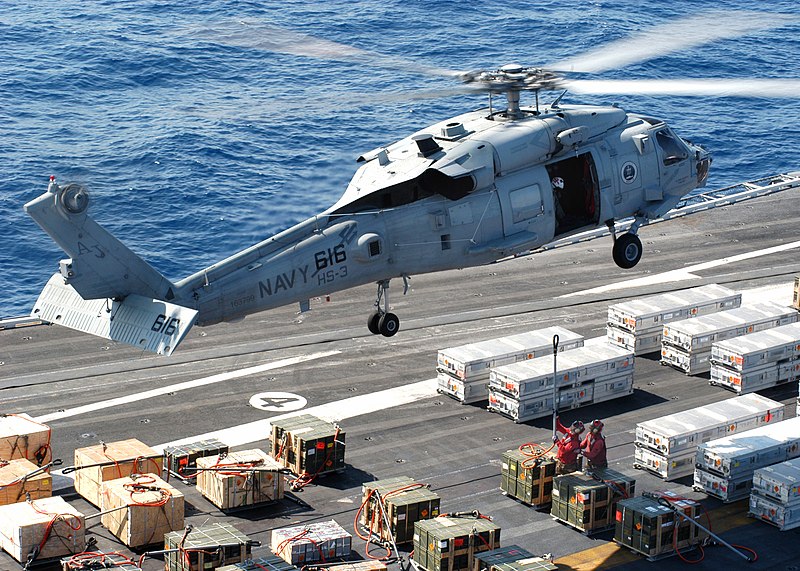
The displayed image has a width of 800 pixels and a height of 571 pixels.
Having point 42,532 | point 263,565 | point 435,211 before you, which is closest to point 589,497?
point 435,211

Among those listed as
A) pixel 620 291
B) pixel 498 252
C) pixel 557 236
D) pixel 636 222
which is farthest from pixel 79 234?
pixel 620 291

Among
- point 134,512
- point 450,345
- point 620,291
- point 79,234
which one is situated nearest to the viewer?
point 79,234

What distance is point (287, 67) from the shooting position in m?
104

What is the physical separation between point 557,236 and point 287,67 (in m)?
67.4

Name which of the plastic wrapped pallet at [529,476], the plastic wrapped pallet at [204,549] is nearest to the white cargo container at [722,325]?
the plastic wrapped pallet at [529,476]

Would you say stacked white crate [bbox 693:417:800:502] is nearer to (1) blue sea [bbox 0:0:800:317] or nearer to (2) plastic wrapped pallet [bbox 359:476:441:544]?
(2) plastic wrapped pallet [bbox 359:476:441:544]

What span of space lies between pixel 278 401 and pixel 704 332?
1751 cm

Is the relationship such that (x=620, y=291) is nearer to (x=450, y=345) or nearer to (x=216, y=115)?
(x=450, y=345)

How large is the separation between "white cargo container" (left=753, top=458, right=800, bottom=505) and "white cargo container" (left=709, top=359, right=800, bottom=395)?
363 inches

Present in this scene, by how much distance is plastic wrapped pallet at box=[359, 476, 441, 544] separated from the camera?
38.1 meters

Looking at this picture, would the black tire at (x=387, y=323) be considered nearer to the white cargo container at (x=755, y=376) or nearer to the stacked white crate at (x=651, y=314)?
the stacked white crate at (x=651, y=314)

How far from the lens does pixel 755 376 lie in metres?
49.3

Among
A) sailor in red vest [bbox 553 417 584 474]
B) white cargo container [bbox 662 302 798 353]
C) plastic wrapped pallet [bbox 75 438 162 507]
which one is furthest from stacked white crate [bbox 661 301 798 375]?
plastic wrapped pallet [bbox 75 438 162 507]

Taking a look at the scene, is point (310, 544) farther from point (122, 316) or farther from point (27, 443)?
point (27, 443)
